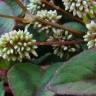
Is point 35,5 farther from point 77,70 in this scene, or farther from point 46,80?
point 77,70

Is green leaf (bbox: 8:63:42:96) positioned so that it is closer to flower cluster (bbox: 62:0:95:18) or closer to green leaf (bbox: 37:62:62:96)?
green leaf (bbox: 37:62:62:96)

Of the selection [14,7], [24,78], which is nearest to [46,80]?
[24,78]

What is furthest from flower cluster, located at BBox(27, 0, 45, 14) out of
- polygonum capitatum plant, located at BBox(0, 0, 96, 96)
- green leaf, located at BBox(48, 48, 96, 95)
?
green leaf, located at BBox(48, 48, 96, 95)

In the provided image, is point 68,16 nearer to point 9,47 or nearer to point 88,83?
point 9,47

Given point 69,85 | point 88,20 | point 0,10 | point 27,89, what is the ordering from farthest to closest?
point 0,10 < point 88,20 < point 27,89 < point 69,85

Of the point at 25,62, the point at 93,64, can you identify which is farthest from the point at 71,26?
the point at 93,64
